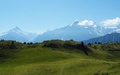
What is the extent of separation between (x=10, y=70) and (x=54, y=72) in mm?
29593

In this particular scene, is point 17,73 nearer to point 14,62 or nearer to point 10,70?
point 10,70

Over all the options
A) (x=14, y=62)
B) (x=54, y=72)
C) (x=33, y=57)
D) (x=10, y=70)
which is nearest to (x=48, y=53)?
(x=33, y=57)

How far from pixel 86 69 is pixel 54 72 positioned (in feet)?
52.0

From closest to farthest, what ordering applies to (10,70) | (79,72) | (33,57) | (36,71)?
(79,72) → (36,71) → (10,70) → (33,57)

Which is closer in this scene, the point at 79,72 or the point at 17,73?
the point at 79,72

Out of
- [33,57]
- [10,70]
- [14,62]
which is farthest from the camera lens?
[33,57]

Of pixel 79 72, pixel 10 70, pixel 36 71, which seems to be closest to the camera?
pixel 79 72

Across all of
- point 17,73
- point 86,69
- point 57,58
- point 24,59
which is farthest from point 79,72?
point 24,59

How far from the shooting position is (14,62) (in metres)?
174

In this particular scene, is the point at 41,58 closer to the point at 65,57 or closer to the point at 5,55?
the point at 65,57

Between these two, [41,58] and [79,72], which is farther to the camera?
[41,58]

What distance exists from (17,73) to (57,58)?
160 feet

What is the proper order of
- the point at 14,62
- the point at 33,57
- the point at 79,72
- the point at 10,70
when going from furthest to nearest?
the point at 33,57, the point at 14,62, the point at 10,70, the point at 79,72

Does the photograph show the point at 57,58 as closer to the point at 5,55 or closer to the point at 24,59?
the point at 24,59
